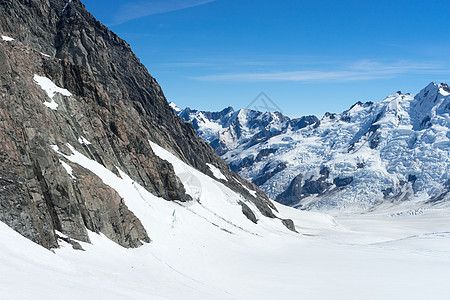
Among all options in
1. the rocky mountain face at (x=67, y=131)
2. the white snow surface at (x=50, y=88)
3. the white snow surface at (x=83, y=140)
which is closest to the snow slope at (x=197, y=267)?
the rocky mountain face at (x=67, y=131)

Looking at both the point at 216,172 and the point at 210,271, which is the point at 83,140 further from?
the point at 216,172

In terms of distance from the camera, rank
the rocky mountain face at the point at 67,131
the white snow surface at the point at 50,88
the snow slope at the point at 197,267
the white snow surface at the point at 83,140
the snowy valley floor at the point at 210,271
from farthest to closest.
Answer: the white snow surface at the point at 50,88 < the white snow surface at the point at 83,140 < the rocky mountain face at the point at 67,131 < the snow slope at the point at 197,267 < the snowy valley floor at the point at 210,271

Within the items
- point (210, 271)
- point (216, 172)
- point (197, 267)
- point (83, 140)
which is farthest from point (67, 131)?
point (216, 172)

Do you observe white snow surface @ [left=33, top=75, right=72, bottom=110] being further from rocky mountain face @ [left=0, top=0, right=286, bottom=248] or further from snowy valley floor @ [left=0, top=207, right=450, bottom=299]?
snowy valley floor @ [left=0, top=207, right=450, bottom=299]

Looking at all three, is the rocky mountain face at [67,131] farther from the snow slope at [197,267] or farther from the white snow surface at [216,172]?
the white snow surface at [216,172]

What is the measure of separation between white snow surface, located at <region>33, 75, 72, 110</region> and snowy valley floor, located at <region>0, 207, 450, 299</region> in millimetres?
18179

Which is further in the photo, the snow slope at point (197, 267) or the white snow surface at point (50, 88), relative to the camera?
the white snow surface at point (50, 88)

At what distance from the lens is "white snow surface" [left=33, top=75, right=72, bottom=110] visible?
38987mm

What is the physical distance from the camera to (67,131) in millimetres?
36781

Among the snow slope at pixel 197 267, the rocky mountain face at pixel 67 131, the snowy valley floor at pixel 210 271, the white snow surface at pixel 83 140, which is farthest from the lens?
the white snow surface at pixel 83 140

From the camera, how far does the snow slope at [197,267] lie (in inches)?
562

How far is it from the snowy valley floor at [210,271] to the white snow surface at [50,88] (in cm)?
1818

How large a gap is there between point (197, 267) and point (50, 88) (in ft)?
89.2

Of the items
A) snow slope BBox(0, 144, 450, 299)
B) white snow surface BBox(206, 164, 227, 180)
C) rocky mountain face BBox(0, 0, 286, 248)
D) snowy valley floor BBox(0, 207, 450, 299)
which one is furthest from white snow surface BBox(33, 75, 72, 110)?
white snow surface BBox(206, 164, 227, 180)
